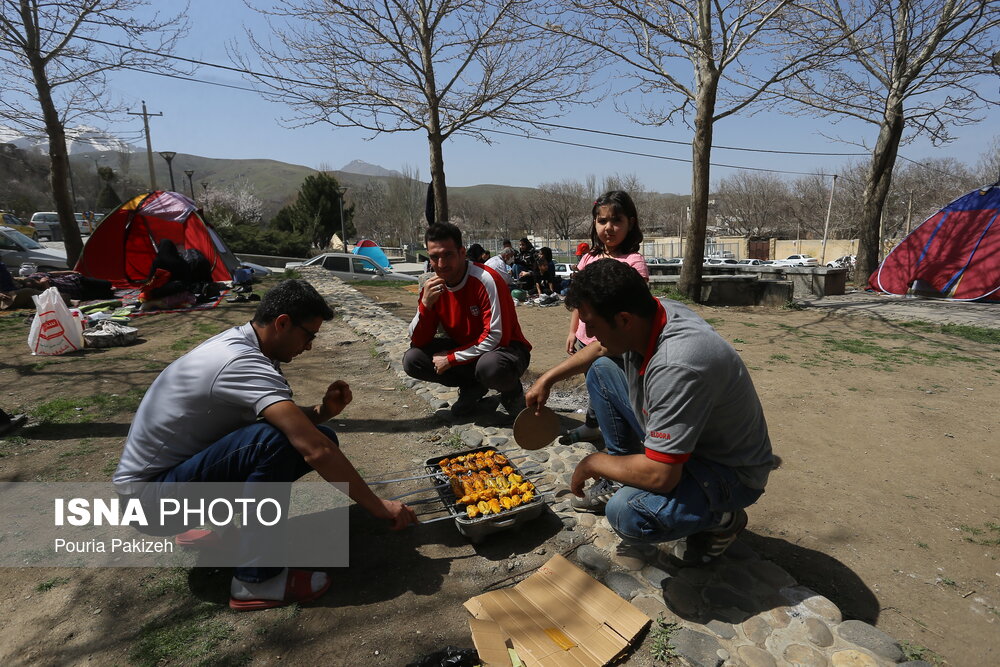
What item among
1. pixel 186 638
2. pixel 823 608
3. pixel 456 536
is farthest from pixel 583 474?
pixel 186 638

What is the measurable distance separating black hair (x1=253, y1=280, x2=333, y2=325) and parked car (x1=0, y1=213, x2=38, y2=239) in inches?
1163

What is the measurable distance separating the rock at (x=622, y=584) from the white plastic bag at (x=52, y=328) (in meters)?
7.00

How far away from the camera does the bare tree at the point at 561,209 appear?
6284 cm

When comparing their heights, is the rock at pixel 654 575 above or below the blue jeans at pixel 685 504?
Answer: below

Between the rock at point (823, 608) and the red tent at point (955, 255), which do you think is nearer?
the rock at point (823, 608)

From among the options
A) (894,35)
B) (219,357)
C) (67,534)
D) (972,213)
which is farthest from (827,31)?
(67,534)

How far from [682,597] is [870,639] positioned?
0.65m

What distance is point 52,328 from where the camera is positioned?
618 cm

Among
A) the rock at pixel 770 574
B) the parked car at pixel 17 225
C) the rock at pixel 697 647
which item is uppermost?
the parked car at pixel 17 225

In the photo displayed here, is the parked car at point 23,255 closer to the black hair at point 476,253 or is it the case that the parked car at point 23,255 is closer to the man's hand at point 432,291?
the black hair at point 476,253

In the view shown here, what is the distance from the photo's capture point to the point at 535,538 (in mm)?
2693

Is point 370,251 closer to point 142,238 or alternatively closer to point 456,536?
point 142,238

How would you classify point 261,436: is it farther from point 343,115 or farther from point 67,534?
point 343,115

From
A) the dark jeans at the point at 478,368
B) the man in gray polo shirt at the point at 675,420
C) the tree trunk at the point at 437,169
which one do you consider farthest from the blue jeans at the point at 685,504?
the tree trunk at the point at 437,169
